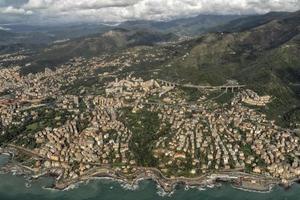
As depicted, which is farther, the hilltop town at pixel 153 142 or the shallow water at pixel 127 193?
the hilltop town at pixel 153 142

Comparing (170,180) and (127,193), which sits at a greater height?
(170,180)

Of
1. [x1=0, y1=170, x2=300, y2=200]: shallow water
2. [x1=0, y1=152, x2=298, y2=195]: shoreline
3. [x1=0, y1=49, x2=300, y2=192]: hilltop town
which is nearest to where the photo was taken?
[x1=0, y1=170, x2=300, y2=200]: shallow water

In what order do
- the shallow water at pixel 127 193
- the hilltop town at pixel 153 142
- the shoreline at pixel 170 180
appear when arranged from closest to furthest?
the shallow water at pixel 127 193
the shoreline at pixel 170 180
the hilltop town at pixel 153 142

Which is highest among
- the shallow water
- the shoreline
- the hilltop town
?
the hilltop town

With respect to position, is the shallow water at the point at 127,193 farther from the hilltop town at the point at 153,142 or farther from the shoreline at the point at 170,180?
the hilltop town at the point at 153,142

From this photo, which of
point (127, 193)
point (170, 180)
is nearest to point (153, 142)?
point (170, 180)

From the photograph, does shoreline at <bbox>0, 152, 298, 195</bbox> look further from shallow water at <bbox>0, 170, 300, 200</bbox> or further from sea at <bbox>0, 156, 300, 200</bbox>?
shallow water at <bbox>0, 170, 300, 200</bbox>

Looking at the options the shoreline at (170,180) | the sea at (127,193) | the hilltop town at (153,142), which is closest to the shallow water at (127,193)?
the sea at (127,193)

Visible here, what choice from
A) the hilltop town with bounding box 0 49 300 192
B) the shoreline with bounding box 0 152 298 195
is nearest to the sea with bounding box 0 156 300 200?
the shoreline with bounding box 0 152 298 195

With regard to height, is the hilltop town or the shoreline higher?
the hilltop town

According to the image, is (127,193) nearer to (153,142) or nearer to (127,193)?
(127,193)
